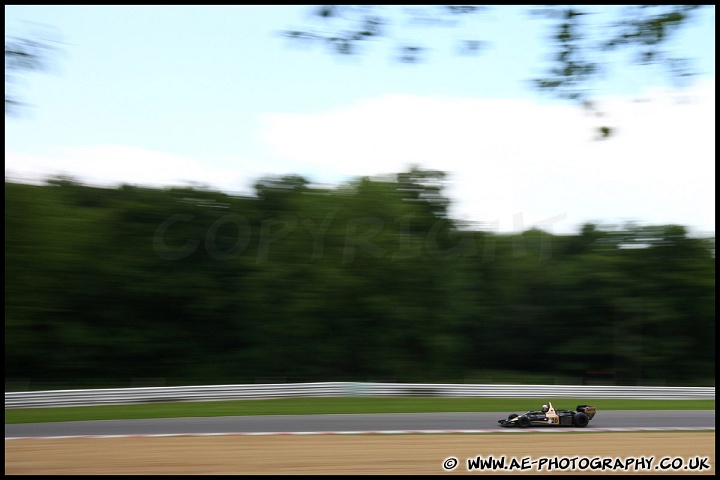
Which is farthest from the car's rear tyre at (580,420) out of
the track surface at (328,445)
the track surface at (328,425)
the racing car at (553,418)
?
the track surface at (328,425)

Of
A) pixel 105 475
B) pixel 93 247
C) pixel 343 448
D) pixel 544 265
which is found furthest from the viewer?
pixel 544 265

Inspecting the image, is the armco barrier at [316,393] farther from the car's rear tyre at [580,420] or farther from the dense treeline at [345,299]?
the dense treeline at [345,299]

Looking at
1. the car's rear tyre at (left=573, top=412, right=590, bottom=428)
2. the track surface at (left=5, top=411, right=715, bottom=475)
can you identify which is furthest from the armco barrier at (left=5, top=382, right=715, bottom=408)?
the car's rear tyre at (left=573, top=412, right=590, bottom=428)

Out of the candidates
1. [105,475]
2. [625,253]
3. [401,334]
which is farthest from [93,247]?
[625,253]

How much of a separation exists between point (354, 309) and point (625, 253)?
35.3 feet

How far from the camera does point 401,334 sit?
78.1 feet

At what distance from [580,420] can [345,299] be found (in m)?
14.8

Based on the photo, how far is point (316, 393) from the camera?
14078 mm

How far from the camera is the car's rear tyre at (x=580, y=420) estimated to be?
9.38 metres

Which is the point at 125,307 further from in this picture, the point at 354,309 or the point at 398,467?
the point at 398,467

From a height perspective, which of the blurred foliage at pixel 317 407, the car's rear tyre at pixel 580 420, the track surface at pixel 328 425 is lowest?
the blurred foliage at pixel 317 407

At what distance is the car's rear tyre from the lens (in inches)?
369

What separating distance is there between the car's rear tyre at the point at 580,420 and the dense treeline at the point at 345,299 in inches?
564

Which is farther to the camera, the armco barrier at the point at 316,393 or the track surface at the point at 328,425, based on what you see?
the armco barrier at the point at 316,393
